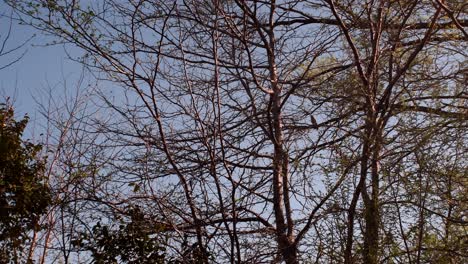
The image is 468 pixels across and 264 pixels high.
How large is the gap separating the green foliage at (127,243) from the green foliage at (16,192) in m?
0.61

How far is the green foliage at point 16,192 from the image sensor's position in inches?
201

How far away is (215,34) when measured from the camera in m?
4.39

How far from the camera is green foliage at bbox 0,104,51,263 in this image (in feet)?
16.8

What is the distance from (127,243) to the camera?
4770mm

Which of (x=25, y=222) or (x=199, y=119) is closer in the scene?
(x=199, y=119)

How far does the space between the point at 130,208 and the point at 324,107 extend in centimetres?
182

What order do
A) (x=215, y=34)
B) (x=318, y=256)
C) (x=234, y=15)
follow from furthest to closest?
(x=234, y=15)
(x=215, y=34)
(x=318, y=256)

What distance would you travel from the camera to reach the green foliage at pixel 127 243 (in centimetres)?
466

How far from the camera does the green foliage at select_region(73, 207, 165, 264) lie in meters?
4.66

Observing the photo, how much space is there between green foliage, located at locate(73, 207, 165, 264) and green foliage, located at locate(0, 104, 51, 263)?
1.99ft

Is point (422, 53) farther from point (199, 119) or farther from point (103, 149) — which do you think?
point (103, 149)

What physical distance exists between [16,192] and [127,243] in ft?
3.94

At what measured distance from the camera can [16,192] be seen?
17.0 feet

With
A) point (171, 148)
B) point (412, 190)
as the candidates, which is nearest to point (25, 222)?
point (171, 148)
